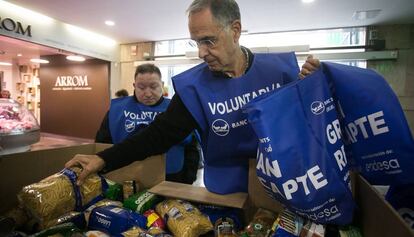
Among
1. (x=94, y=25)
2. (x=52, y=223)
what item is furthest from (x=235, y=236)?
(x=94, y=25)

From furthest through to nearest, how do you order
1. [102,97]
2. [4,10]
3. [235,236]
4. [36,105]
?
[36,105] → [102,97] → [4,10] → [235,236]

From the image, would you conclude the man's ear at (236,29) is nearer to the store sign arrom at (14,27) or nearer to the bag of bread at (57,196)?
the bag of bread at (57,196)

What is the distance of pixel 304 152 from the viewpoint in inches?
24.3

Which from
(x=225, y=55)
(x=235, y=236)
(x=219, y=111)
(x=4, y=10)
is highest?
(x=4, y=10)

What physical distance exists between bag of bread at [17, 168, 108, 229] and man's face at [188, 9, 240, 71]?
0.59m

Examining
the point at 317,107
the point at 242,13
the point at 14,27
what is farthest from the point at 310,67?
the point at 14,27

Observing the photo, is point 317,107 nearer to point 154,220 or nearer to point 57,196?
point 154,220

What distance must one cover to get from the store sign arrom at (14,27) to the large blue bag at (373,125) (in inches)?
200

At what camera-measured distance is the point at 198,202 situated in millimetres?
902

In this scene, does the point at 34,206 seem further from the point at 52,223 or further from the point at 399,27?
the point at 399,27

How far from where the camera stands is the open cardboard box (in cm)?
58

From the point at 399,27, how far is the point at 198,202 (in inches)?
227

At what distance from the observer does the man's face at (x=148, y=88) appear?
5.96 feet

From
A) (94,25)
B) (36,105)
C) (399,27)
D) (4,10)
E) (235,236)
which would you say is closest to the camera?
(235,236)
